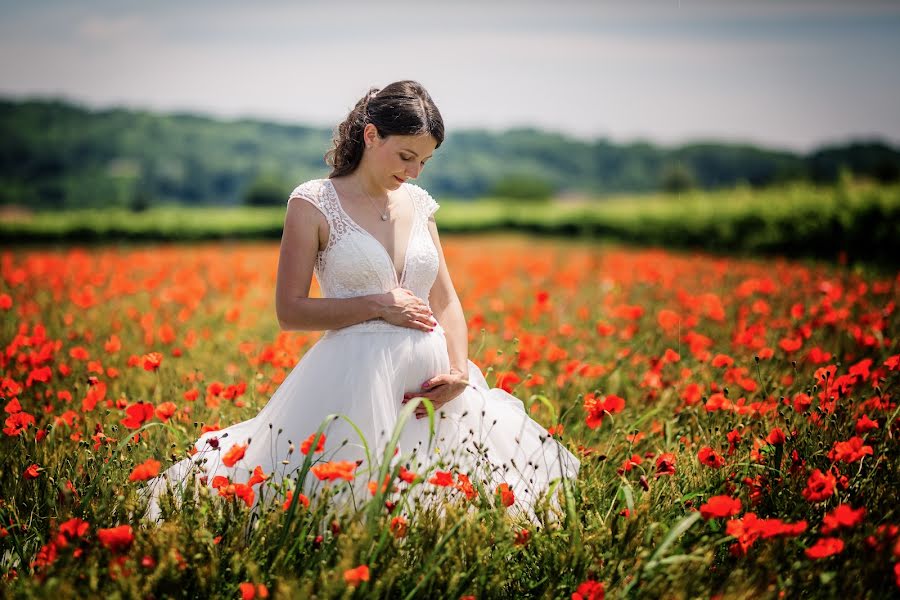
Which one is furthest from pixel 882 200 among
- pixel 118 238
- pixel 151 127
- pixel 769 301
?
pixel 151 127

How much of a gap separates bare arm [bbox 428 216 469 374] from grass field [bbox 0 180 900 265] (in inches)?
321

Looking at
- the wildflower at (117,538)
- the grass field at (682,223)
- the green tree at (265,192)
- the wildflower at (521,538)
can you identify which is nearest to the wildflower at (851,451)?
the wildflower at (521,538)

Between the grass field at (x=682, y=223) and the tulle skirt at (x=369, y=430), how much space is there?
8264 millimetres

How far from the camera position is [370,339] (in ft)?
8.83

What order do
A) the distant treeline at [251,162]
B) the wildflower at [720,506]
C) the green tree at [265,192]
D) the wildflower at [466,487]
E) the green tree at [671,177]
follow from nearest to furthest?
the wildflower at [720,506]
the wildflower at [466,487]
the green tree at [265,192]
the distant treeline at [251,162]
the green tree at [671,177]

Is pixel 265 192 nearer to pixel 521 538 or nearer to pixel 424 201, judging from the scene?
pixel 424 201

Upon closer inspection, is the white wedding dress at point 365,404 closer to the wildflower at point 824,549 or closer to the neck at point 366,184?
the neck at point 366,184

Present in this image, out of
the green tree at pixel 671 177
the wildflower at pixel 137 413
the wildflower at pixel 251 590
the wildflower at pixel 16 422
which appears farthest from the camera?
the green tree at pixel 671 177

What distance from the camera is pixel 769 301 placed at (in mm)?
6828

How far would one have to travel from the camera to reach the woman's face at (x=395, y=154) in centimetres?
261

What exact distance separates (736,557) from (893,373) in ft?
7.34

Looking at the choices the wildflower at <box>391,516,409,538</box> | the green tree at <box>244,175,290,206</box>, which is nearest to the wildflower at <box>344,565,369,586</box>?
the wildflower at <box>391,516,409,538</box>

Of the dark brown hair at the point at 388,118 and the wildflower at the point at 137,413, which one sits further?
the dark brown hair at the point at 388,118

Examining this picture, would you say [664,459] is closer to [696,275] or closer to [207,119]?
[696,275]
